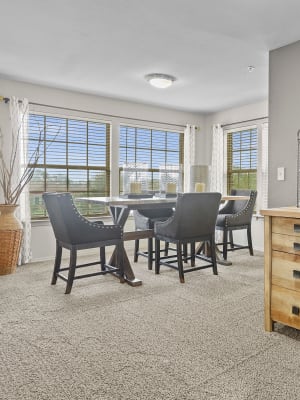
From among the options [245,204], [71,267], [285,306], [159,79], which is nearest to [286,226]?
[285,306]

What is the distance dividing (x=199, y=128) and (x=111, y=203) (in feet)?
12.0

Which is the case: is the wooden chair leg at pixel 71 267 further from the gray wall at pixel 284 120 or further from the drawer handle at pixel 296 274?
the gray wall at pixel 284 120

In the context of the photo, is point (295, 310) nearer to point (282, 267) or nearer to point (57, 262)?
point (282, 267)

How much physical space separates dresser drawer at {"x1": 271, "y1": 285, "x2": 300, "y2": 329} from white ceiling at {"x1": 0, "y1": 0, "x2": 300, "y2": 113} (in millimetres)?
2118

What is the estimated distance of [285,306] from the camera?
215 cm

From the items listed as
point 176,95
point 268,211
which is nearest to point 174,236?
point 268,211

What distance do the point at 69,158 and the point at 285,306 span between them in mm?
3626

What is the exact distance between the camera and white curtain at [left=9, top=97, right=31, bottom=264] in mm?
4199

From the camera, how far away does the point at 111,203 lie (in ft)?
9.81

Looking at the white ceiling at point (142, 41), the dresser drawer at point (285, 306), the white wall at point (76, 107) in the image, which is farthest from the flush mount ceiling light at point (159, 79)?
the dresser drawer at point (285, 306)

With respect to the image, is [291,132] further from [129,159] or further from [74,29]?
[129,159]

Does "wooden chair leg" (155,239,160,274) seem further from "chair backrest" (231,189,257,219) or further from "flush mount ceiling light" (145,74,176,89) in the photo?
"flush mount ceiling light" (145,74,176,89)

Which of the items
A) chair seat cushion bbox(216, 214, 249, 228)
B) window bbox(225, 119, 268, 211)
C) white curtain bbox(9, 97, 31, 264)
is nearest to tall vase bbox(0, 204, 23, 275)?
white curtain bbox(9, 97, 31, 264)

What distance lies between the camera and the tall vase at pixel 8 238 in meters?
3.75
